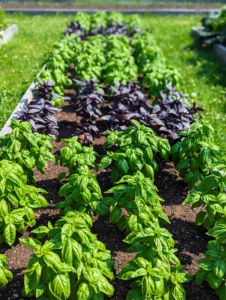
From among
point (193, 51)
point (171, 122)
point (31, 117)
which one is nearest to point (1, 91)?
point (31, 117)

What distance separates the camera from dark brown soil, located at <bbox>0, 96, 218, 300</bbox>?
10.1ft

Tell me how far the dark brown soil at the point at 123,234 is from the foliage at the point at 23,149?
49 cm

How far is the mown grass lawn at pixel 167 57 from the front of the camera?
6402mm

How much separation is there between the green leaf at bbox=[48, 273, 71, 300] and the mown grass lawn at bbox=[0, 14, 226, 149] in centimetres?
331

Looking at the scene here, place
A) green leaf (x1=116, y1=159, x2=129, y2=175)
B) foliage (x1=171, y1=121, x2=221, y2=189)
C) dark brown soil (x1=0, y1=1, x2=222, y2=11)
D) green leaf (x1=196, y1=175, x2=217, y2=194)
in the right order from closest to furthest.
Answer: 1. green leaf (x1=196, y1=175, x2=217, y2=194)
2. green leaf (x1=116, y1=159, x2=129, y2=175)
3. foliage (x1=171, y1=121, x2=221, y2=189)
4. dark brown soil (x1=0, y1=1, x2=222, y2=11)

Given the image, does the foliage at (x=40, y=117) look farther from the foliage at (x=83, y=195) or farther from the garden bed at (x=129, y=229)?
the foliage at (x=83, y=195)

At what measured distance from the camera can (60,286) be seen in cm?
252

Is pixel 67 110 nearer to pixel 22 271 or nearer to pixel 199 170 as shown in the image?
pixel 199 170

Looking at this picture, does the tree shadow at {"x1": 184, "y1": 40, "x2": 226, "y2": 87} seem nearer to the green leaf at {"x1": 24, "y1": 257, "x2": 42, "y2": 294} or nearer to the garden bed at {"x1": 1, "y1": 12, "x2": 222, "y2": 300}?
the garden bed at {"x1": 1, "y1": 12, "x2": 222, "y2": 300}

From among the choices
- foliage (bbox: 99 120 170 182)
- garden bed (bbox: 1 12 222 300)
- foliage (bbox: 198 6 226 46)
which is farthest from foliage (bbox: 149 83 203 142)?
foliage (bbox: 198 6 226 46)

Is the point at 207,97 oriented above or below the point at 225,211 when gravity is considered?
below

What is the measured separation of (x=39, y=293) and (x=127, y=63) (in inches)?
198

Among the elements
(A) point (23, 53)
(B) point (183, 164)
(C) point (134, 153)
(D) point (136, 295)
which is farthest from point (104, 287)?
(A) point (23, 53)

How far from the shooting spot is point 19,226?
3.29 m
